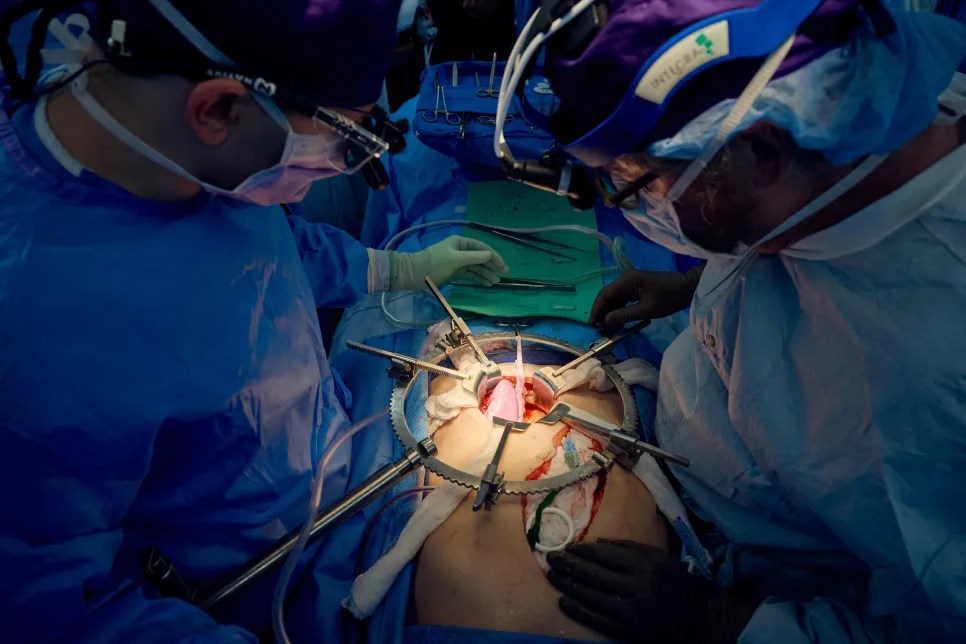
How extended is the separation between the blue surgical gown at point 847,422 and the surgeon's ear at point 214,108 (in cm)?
114

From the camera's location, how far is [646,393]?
6.57 feet

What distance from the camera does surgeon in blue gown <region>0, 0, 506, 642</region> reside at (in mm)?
1057

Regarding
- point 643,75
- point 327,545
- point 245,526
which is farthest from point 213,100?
point 327,545

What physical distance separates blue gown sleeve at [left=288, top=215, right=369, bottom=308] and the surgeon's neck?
82 centimetres

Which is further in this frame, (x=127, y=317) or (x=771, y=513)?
(x=771, y=513)

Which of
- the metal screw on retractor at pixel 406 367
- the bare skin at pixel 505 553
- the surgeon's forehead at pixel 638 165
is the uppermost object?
the surgeon's forehead at pixel 638 165

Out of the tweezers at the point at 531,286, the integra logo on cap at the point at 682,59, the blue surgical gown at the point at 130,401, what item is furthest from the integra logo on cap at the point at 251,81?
the tweezers at the point at 531,286

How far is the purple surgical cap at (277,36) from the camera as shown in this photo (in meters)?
1.01

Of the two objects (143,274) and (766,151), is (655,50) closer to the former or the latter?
(766,151)

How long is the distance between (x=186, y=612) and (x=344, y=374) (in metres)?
1.08

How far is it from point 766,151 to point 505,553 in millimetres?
1125

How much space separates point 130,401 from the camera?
1.16 m

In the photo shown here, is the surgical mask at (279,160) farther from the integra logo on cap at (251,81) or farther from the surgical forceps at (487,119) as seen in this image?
the surgical forceps at (487,119)

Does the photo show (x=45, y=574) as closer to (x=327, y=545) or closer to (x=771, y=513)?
(x=327, y=545)
